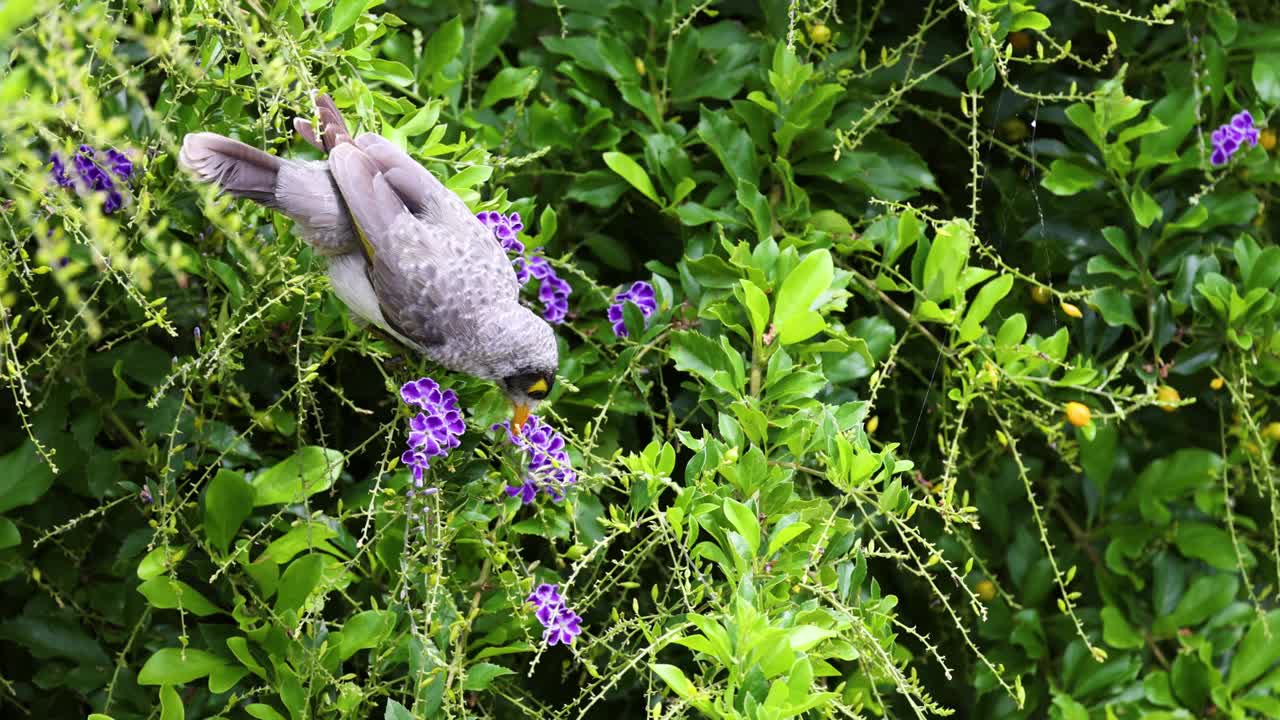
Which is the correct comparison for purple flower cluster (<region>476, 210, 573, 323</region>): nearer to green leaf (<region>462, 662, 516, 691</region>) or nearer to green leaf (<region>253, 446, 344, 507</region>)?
green leaf (<region>253, 446, 344, 507</region>)

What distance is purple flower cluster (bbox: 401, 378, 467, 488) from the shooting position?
1639 mm

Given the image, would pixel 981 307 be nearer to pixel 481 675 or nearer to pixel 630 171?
pixel 630 171

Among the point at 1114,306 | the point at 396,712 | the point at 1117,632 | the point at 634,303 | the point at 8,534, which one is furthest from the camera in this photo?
the point at 1117,632

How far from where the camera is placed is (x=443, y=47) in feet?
7.25

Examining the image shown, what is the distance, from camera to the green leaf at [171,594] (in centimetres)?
170

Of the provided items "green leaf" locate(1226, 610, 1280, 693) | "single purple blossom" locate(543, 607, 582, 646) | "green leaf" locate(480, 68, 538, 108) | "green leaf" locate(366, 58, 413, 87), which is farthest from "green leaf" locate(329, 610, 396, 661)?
"green leaf" locate(1226, 610, 1280, 693)

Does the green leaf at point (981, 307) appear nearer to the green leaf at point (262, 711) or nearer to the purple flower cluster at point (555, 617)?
the purple flower cluster at point (555, 617)

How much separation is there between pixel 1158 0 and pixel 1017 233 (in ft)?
1.62

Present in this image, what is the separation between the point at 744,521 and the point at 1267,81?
58.1 inches

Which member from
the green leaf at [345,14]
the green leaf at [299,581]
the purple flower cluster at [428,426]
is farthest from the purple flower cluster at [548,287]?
the green leaf at [299,581]

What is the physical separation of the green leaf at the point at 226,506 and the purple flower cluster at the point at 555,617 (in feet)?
1.35

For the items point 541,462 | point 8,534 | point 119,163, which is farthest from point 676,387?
point 8,534

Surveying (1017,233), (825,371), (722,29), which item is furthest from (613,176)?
(1017,233)

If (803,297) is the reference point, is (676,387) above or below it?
below
